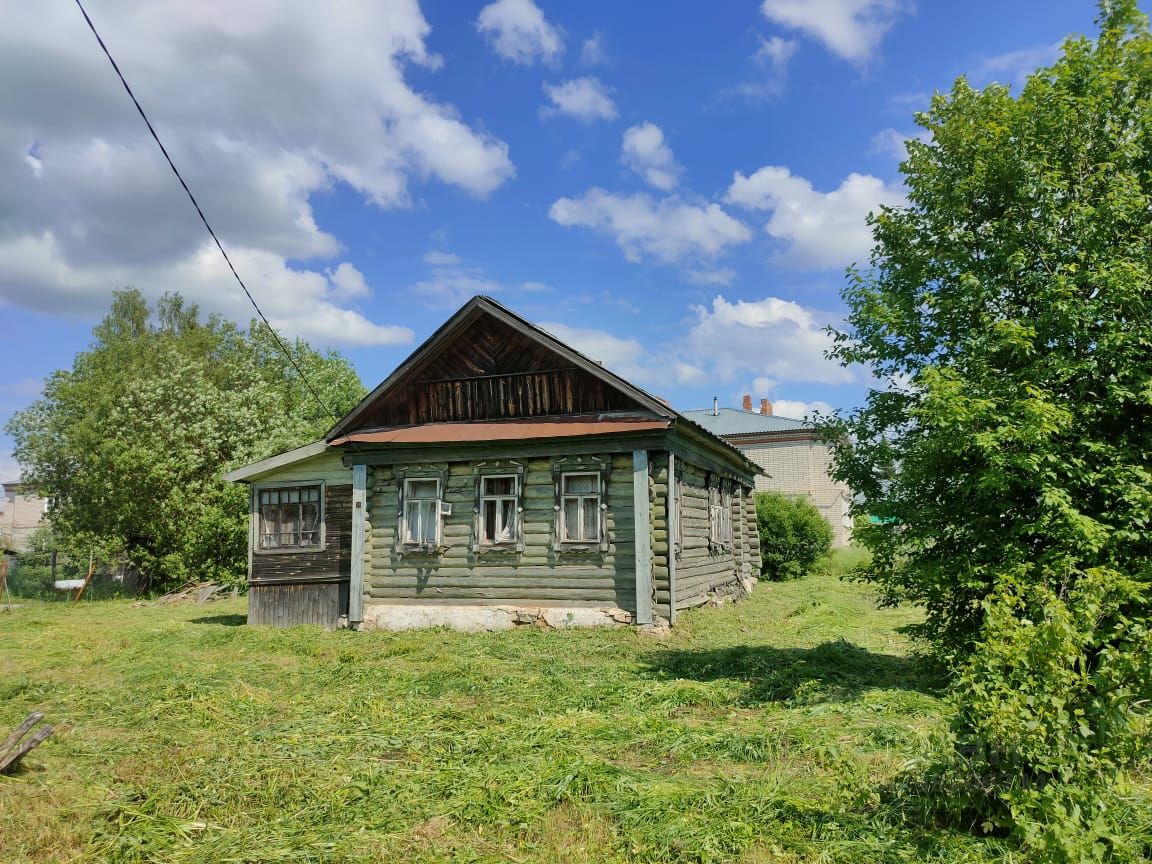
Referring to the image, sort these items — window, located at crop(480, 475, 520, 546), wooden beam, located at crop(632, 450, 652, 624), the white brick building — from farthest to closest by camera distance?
the white brick building
window, located at crop(480, 475, 520, 546)
wooden beam, located at crop(632, 450, 652, 624)

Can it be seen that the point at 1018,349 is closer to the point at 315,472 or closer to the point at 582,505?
the point at 582,505

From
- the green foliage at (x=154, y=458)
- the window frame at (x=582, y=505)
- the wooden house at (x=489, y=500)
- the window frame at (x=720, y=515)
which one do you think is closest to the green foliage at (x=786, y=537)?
the window frame at (x=720, y=515)

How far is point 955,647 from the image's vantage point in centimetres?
783

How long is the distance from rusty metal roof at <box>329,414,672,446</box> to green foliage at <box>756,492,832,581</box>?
14.0m

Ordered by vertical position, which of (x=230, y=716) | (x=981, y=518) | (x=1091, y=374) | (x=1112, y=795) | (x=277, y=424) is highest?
(x=277, y=424)

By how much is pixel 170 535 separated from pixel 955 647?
26.2m

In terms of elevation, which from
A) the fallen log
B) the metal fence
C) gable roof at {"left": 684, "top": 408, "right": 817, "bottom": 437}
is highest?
A: gable roof at {"left": 684, "top": 408, "right": 817, "bottom": 437}

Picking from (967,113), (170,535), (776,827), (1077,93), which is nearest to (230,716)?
(776,827)

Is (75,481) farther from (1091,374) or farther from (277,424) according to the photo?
(1091,374)

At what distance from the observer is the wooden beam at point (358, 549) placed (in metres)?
15.4

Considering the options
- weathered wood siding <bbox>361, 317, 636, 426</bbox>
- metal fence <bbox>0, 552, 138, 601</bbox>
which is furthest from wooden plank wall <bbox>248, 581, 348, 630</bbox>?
metal fence <bbox>0, 552, 138, 601</bbox>

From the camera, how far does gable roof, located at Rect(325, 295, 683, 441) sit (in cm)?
1404

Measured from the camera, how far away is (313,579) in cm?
1587

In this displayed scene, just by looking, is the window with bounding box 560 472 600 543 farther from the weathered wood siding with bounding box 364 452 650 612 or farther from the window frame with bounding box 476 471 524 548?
the window frame with bounding box 476 471 524 548
